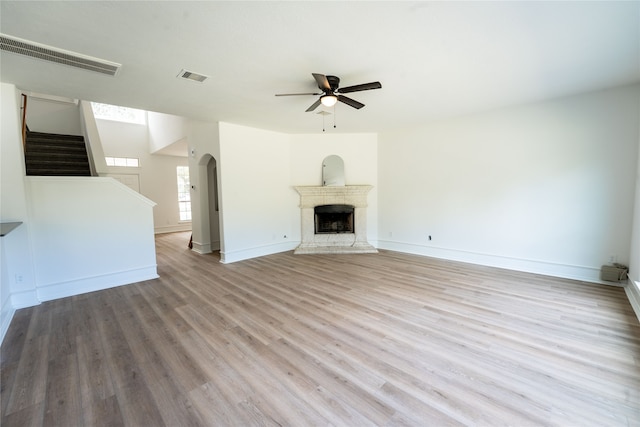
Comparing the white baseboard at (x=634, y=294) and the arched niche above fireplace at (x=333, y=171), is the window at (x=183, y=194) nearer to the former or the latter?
the arched niche above fireplace at (x=333, y=171)

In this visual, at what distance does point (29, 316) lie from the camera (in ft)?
9.66

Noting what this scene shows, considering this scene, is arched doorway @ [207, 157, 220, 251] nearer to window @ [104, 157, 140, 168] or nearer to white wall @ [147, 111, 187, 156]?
white wall @ [147, 111, 187, 156]

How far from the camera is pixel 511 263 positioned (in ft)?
14.2

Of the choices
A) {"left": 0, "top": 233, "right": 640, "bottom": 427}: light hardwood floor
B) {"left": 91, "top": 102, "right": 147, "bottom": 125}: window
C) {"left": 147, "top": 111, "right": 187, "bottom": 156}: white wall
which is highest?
{"left": 91, "top": 102, "right": 147, "bottom": 125}: window

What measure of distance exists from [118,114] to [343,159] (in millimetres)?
7626

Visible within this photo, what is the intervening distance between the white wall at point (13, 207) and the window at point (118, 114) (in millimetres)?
5922

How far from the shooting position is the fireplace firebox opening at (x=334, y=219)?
6.08 meters

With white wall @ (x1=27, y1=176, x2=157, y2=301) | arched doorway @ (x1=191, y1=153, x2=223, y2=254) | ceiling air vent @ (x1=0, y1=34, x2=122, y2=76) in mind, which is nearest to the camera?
ceiling air vent @ (x1=0, y1=34, x2=122, y2=76)

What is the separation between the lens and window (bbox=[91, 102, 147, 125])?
26.5 ft

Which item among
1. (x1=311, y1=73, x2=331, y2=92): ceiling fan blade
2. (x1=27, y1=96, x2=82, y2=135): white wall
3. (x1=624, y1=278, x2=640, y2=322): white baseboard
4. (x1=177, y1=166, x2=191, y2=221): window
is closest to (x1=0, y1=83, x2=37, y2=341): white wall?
(x1=311, y1=73, x2=331, y2=92): ceiling fan blade

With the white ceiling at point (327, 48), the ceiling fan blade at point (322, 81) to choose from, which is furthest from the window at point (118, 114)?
the ceiling fan blade at point (322, 81)

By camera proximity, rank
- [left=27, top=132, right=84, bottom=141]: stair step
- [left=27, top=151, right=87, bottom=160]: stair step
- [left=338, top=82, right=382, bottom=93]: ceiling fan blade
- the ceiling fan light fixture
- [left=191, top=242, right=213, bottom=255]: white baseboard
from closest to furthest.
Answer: [left=338, top=82, right=382, bottom=93]: ceiling fan blade
the ceiling fan light fixture
[left=27, top=151, right=87, bottom=160]: stair step
[left=27, top=132, right=84, bottom=141]: stair step
[left=191, top=242, right=213, bottom=255]: white baseboard

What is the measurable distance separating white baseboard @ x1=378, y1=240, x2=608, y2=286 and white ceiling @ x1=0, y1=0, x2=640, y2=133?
2532 mm

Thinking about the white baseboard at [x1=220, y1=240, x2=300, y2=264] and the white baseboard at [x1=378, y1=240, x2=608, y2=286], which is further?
the white baseboard at [x1=220, y1=240, x2=300, y2=264]
